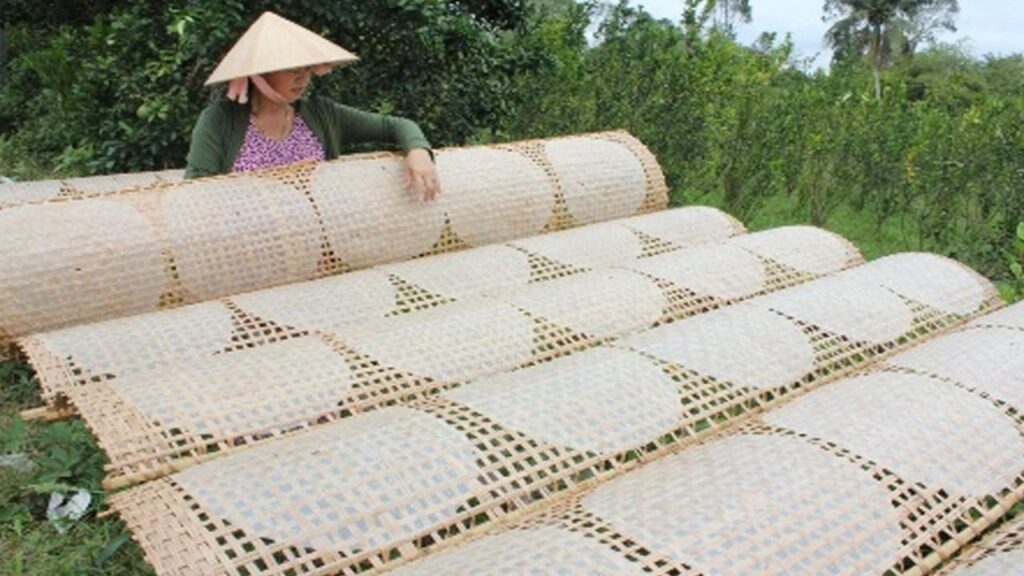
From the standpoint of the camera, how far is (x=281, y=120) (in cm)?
344

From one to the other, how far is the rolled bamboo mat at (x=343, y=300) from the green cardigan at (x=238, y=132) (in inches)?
21.3

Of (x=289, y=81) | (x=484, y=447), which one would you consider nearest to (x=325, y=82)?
A: (x=289, y=81)

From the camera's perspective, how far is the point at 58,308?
2.55 m

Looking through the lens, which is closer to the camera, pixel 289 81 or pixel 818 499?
pixel 818 499

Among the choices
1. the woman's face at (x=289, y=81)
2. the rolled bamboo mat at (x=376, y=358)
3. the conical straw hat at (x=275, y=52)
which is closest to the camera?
the rolled bamboo mat at (x=376, y=358)

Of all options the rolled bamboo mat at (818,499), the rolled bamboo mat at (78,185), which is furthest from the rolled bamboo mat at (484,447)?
the rolled bamboo mat at (78,185)

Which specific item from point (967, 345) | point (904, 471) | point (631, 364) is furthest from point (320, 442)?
point (967, 345)

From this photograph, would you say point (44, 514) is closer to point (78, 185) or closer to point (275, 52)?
point (275, 52)

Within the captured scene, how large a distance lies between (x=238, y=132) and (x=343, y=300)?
106 centimetres

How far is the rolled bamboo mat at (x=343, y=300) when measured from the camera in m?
2.26

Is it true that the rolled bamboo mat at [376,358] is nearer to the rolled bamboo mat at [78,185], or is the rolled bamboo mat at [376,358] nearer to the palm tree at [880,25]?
the rolled bamboo mat at [78,185]

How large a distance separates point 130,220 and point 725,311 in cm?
167

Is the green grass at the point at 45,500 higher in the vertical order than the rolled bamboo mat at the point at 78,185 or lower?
lower

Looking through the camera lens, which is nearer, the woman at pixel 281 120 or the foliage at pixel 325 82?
the woman at pixel 281 120
